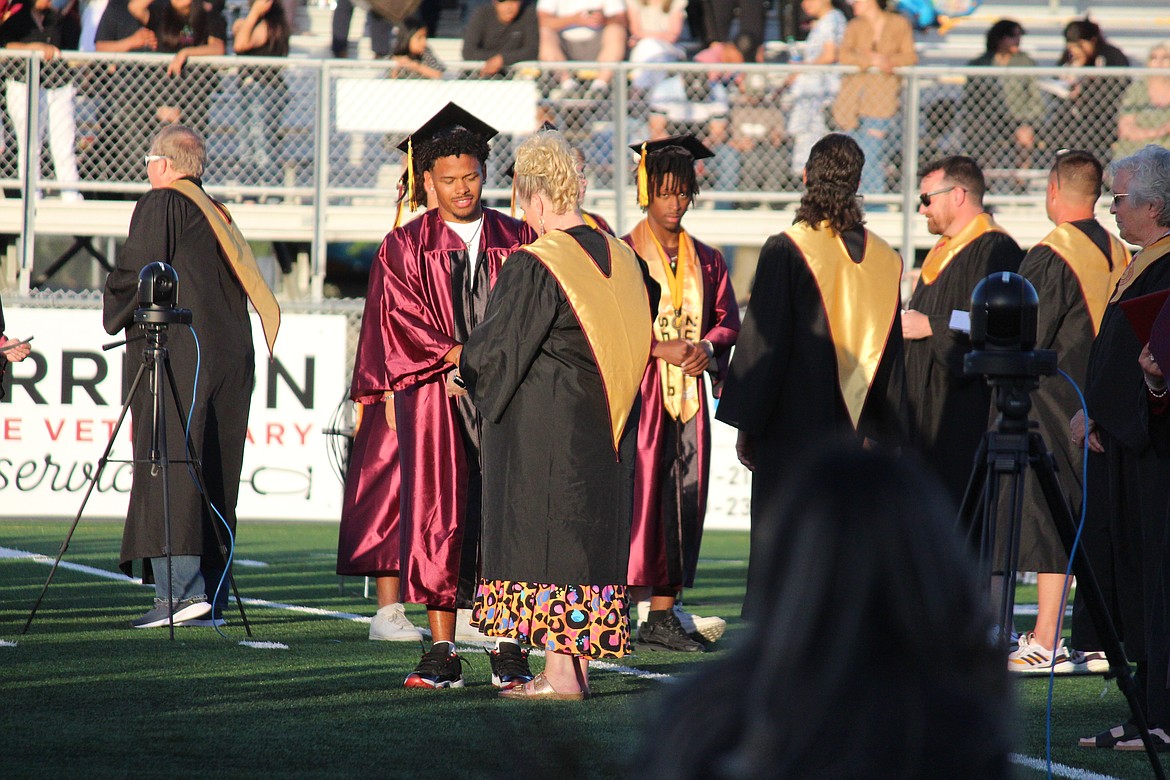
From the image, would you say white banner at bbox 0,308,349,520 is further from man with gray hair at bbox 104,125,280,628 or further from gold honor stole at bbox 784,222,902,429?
gold honor stole at bbox 784,222,902,429

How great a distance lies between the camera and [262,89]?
12.5 meters

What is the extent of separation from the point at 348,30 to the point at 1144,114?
7.28 m

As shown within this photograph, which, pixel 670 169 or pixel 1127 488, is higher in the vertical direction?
pixel 670 169

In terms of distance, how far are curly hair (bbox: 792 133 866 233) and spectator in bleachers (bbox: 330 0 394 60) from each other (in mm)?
8850

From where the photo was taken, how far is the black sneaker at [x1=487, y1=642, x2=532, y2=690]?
18.7ft

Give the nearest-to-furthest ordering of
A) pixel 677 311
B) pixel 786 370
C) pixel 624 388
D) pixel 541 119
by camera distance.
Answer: pixel 624 388 → pixel 786 370 → pixel 677 311 → pixel 541 119

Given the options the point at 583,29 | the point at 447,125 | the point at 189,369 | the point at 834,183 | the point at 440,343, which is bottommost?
the point at 189,369

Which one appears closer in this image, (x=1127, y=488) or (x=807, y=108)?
(x=1127, y=488)

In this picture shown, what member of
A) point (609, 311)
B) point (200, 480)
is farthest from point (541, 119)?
point (609, 311)

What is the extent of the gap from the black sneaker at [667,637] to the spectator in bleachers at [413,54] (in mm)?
6628

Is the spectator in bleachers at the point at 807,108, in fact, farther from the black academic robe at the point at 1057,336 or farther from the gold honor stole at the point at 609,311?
the gold honor stole at the point at 609,311

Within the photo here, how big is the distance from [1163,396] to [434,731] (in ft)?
7.82

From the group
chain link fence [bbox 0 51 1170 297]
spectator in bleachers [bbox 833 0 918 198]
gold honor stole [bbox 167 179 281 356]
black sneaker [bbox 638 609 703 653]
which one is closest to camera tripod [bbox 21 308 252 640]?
gold honor stole [bbox 167 179 281 356]

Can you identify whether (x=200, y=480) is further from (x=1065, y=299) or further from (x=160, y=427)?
(x=1065, y=299)
